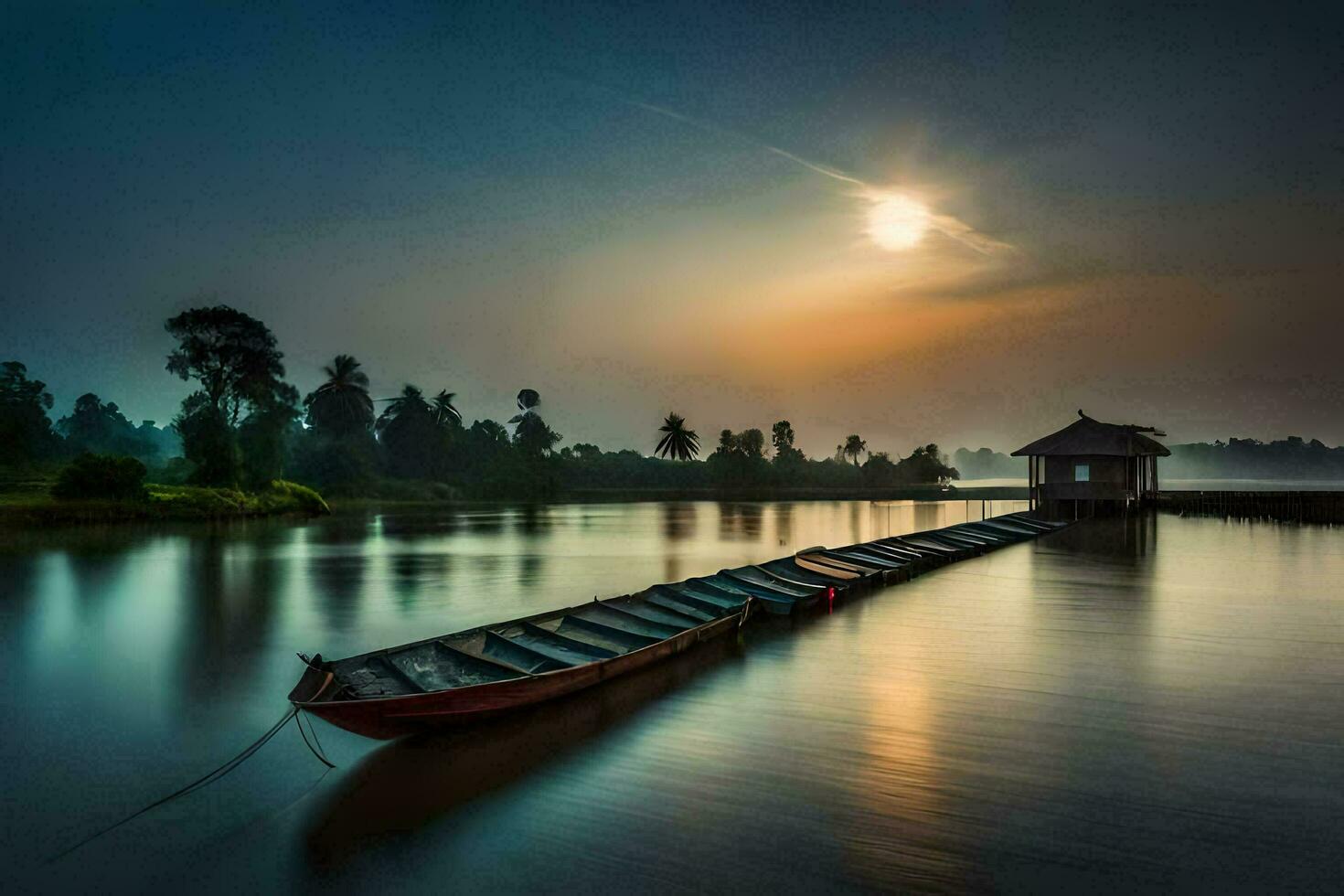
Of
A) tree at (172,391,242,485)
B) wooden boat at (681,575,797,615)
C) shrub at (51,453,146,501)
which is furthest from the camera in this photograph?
tree at (172,391,242,485)

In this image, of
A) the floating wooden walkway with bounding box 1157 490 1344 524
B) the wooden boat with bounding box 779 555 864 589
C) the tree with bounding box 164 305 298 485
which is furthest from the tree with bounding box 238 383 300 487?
the floating wooden walkway with bounding box 1157 490 1344 524

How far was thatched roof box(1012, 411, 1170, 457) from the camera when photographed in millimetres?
39719

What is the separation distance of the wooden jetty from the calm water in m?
0.52

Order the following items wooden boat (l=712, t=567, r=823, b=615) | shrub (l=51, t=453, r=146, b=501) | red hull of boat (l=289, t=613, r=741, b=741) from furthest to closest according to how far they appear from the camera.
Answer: shrub (l=51, t=453, r=146, b=501) < wooden boat (l=712, t=567, r=823, b=615) < red hull of boat (l=289, t=613, r=741, b=741)

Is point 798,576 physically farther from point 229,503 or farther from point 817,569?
point 229,503

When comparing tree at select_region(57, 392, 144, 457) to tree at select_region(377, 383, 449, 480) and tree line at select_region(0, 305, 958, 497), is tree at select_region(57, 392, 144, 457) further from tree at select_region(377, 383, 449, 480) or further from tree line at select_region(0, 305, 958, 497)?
tree at select_region(377, 383, 449, 480)

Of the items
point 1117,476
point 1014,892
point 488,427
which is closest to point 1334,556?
point 1117,476

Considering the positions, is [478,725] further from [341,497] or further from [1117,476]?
[341,497]

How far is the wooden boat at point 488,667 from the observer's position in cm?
756

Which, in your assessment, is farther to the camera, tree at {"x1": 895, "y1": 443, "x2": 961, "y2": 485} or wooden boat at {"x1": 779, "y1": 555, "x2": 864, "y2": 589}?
tree at {"x1": 895, "y1": 443, "x2": 961, "y2": 485}

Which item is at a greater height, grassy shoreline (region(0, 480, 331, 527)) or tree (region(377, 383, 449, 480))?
tree (region(377, 383, 449, 480))

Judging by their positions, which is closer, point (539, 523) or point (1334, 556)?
point (1334, 556)

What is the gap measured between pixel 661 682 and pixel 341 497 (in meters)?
64.1

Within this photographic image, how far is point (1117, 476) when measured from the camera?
41.9 metres
